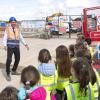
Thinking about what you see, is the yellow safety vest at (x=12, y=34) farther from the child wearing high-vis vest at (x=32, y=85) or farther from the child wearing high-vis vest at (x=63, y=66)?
the child wearing high-vis vest at (x=32, y=85)

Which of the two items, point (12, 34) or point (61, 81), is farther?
point (12, 34)

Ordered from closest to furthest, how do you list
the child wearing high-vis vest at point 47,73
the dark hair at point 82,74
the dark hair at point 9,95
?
the dark hair at point 9,95
the dark hair at point 82,74
the child wearing high-vis vest at point 47,73

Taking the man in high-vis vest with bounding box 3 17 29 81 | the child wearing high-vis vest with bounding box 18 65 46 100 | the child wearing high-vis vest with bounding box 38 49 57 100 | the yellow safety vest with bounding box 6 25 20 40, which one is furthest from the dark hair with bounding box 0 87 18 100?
the yellow safety vest with bounding box 6 25 20 40

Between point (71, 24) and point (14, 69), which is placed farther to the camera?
point (71, 24)

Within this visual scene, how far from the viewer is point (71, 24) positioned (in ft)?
111

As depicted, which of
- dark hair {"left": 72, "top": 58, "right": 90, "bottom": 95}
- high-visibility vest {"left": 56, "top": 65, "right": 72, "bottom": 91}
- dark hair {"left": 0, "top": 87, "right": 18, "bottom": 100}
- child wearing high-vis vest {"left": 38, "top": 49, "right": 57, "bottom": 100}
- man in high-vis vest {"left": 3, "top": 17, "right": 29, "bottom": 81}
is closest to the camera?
dark hair {"left": 0, "top": 87, "right": 18, "bottom": 100}

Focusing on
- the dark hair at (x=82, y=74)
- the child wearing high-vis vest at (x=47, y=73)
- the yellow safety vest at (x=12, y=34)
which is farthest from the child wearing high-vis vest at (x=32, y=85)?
the yellow safety vest at (x=12, y=34)

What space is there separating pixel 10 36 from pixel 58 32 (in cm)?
2204

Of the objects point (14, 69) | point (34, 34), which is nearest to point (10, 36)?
point (14, 69)

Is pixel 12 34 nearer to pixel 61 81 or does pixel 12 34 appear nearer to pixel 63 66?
pixel 61 81

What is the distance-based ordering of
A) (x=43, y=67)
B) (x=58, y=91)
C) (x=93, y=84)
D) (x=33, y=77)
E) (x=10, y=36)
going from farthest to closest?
(x=10, y=36), (x=58, y=91), (x=43, y=67), (x=93, y=84), (x=33, y=77)

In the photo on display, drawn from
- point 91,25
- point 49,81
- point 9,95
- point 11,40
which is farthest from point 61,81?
point 91,25

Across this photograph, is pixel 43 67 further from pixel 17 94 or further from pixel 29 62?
pixel 29 62

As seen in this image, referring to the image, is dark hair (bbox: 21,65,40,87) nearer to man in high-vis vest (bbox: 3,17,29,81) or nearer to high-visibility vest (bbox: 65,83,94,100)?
high-visibility vest (bbox: 65,83,94,100)
